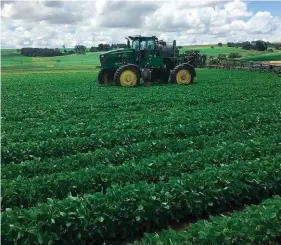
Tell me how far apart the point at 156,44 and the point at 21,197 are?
20.3 meters

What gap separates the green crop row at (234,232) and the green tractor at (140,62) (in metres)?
20.0

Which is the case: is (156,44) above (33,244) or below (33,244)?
above

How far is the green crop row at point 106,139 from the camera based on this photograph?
32.3ft

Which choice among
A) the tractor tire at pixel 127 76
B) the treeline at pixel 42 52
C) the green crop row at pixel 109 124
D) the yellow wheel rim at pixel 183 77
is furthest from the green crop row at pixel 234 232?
the treeline at pixel 42 52


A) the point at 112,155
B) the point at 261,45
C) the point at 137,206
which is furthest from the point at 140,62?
the point at 261,45

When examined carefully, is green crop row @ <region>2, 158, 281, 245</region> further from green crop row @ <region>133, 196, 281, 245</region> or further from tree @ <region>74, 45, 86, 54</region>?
tree @ <region>74, 45, 86, 54</region>

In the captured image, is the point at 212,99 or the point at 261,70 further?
the point at 261,70

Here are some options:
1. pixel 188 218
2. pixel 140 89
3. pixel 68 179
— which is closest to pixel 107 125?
pixel 68 179

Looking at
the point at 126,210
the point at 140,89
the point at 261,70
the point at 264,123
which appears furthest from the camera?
the point at 261,70

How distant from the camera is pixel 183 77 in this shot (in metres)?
27.8

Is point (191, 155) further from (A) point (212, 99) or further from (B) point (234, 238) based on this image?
(A) point (212, 99)

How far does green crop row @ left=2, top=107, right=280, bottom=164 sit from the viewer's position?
32.3 feet

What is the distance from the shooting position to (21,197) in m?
7.02

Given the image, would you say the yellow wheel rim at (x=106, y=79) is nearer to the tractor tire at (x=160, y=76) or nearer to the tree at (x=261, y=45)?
the tractor tire at (x=160, y=76)
